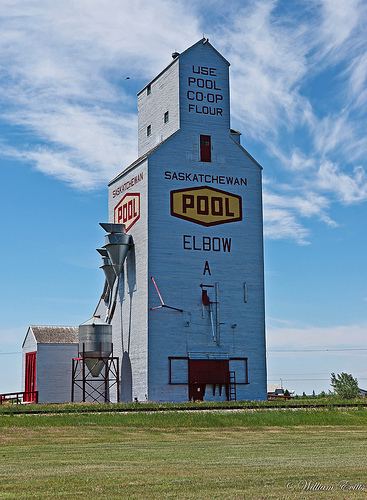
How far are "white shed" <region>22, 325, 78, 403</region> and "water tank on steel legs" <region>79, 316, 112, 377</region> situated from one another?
3.29 m

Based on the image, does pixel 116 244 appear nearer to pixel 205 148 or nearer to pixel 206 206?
pixel 206 206

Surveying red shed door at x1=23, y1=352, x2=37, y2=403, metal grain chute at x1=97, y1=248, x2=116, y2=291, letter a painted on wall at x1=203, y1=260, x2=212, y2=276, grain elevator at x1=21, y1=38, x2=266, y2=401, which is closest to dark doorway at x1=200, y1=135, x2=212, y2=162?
grain elevator at x1=21, y1=38, x2=266, y2=401

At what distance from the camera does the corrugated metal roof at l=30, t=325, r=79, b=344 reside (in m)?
59.3

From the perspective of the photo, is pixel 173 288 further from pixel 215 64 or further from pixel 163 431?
pixel 163 431

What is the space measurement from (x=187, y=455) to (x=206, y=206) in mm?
35062

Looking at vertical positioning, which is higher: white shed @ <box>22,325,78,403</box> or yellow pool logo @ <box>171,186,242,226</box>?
yellow pool logo @ <box>171,186,242,226</box>

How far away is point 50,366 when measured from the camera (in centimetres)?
5828

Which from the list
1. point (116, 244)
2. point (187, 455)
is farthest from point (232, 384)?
point (187, 455)

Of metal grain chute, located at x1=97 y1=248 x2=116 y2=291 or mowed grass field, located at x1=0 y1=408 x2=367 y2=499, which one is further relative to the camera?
metal grain chute, located at x1=97 y1=248 x2=116 y2=291

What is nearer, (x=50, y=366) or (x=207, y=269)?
(x=207, y=269)

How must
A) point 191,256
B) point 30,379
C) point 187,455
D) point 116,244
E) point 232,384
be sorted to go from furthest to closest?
point 30,379, point 116,244, point 232,384, point 191,256, point 187,455

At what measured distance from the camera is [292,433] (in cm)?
2994

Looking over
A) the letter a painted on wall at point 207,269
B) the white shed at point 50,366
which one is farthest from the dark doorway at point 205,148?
the white shed at point 50,366

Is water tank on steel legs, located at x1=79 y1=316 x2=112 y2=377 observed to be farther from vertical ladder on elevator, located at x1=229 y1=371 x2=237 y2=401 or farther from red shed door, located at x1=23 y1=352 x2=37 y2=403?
vertical ladder on elevator, located at x1=229 y1=371 x2=237 y2=401
